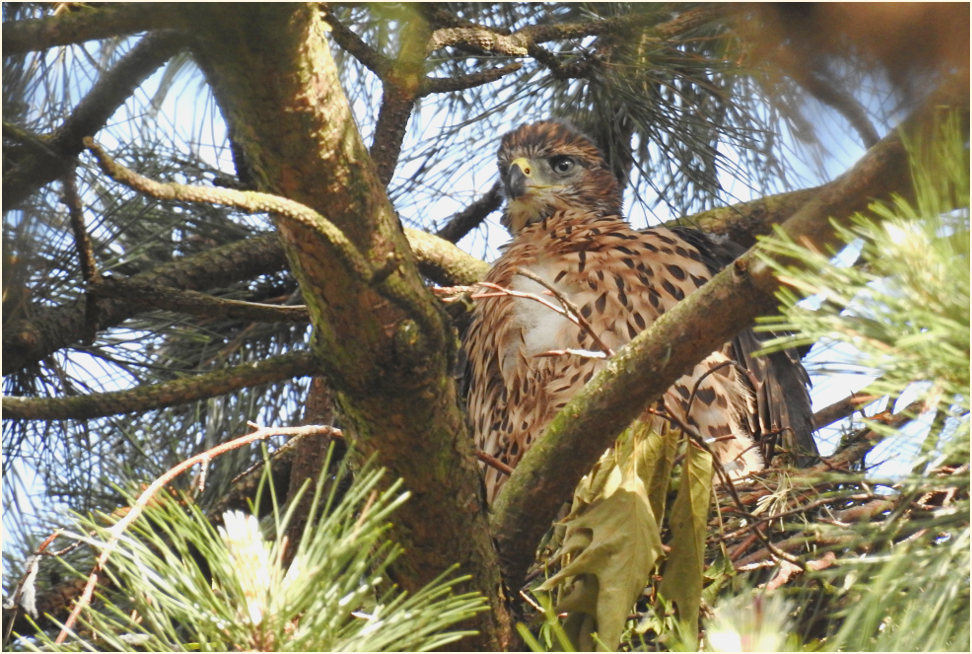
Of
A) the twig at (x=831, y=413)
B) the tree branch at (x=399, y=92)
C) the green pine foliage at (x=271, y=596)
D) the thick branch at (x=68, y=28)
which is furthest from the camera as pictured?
the twig at (x=831, y=413)

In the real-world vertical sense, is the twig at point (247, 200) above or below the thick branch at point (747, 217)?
below

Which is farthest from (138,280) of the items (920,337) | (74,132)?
(920,337)

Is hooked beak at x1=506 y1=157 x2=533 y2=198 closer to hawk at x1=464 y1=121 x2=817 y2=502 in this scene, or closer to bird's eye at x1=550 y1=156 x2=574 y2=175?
bird's eye at x1=550 y1=156 x2=574 y2=175

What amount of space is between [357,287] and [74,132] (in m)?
0.80

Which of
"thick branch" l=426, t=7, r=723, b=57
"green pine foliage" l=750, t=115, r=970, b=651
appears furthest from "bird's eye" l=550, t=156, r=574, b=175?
"green pine foliage" l=750, t=115, r=970, b=651

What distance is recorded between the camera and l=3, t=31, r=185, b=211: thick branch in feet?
7.64

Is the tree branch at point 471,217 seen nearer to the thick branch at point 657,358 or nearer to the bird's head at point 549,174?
the bird's head at point 549,174

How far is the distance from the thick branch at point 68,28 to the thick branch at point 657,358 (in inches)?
41.9

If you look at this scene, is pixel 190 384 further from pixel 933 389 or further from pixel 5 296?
pixel 933 389

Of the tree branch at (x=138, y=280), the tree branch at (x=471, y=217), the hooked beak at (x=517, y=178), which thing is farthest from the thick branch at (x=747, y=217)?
the tree branch at (x=138, y=280)

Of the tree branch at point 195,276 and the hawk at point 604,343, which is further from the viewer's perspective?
the hawk at point 604,343

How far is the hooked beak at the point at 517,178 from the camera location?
4.38 meters

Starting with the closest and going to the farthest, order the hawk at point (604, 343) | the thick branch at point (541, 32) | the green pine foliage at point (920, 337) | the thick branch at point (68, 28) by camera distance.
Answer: the green pine foliage at point (920, 337) → the thick branch at point (68, 28) → the thick branch at point (541, 32) → the hawk at point (604, 343)

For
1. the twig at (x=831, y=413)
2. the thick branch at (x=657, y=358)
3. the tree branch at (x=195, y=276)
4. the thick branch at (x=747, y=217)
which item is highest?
the tree branch at (x=195, y=276)
